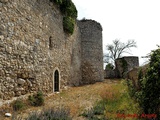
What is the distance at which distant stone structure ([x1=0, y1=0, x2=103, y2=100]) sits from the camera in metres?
6.49

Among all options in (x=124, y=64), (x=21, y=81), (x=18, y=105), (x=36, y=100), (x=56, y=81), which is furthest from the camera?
(x=124, y=64)

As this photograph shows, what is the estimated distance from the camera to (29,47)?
7871mm

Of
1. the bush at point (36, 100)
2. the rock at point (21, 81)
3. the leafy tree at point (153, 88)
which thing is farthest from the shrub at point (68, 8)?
the leafy tree at point (153, 88)

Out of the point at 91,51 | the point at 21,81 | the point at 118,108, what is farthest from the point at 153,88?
the point at 91,51

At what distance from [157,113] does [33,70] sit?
5.50 m

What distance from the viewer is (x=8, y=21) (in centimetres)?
661

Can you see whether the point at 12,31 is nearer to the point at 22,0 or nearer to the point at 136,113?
the point at 22,0

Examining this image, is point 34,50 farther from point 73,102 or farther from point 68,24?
point 68,24

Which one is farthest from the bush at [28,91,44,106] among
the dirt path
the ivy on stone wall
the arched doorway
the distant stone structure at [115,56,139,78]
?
the ivy on stone wall

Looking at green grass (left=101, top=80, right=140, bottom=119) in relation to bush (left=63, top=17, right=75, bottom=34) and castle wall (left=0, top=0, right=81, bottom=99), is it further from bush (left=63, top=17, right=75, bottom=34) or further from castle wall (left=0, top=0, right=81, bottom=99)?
bush (left=63, top=17, right=75, bottom=34)

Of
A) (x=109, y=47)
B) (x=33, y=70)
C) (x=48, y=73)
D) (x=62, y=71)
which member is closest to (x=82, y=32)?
(x=62, y=71)

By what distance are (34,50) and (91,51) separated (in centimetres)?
971

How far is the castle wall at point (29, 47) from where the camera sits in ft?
21.2

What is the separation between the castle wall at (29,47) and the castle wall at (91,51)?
529 centimetres
